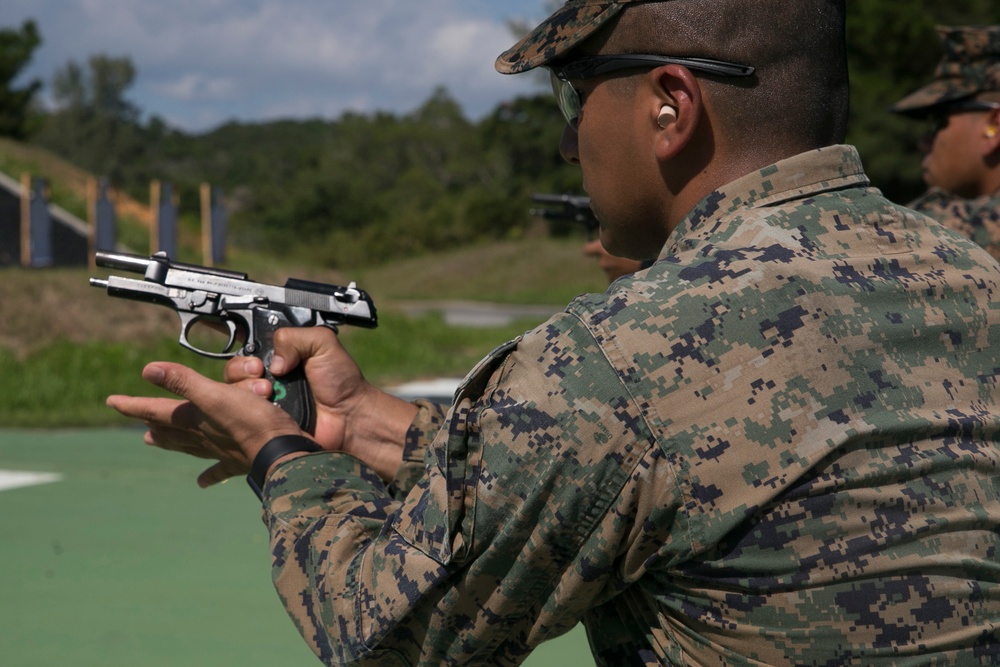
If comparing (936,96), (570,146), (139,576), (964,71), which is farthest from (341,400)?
(964,71)

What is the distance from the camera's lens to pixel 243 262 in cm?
1836

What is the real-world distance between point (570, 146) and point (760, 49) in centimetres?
41

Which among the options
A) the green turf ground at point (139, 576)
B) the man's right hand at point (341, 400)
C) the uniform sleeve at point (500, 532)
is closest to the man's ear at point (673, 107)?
the uniform sleeve at point (500, 532)

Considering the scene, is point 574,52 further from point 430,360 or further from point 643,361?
point 430,360

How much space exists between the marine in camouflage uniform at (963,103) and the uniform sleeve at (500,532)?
3450 mm

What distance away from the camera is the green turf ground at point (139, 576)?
13.2ft

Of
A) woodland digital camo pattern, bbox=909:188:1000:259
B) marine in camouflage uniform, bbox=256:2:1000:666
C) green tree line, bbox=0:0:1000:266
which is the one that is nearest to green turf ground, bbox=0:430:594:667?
woodland digital camo pattern, bbox=909:188:1000:259

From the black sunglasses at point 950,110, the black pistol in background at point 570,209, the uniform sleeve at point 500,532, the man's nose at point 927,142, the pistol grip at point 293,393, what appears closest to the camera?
the uniform sleeve at point 500,532

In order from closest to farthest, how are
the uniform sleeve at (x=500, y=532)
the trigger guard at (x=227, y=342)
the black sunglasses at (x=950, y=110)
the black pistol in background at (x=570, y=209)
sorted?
1. the uniform sleeve at (x=500, y=532)
2. the trigger guard at (x=227, y=342)
3. the black sunglasses at (x=950, y=110)
4. the black pistol in background at (x=570, y=209)

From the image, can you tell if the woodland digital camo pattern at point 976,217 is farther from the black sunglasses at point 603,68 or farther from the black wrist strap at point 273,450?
the black wrist strap at point 273,450

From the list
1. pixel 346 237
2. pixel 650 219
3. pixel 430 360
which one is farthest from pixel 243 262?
pixel 346 237

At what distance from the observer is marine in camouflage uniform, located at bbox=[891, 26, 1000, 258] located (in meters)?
4.61

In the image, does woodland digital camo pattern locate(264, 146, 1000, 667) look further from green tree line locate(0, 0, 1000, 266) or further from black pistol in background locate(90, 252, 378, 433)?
green tree line locate(0, 0, 1000, 266)

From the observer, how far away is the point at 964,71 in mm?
4836
